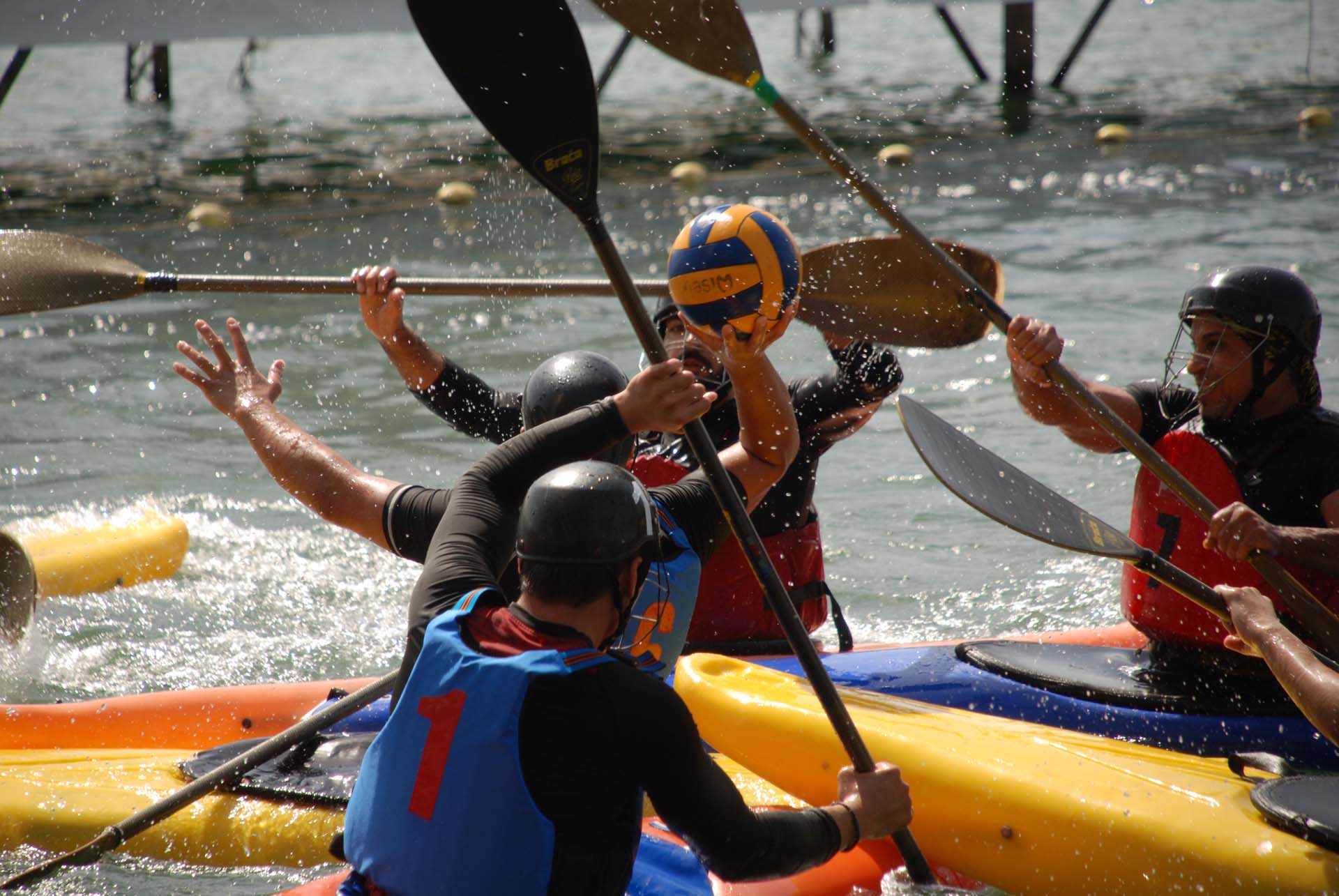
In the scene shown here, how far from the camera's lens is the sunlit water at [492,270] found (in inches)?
224

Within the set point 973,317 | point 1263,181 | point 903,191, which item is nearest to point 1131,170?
point 1263,181

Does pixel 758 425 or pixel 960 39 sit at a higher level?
pixel 758 425

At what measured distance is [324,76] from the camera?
2650 cm

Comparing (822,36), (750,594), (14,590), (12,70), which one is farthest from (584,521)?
(822,36)

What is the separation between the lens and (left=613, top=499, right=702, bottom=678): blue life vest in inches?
105

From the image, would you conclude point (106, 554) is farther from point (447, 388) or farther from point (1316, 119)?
point (1316, 119)

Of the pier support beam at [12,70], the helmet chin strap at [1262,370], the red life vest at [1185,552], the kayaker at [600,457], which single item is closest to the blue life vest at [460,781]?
the kayaker at [600,457]

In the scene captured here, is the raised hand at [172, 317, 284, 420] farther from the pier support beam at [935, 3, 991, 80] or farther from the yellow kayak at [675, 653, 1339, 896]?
the pier support beam at [935, 3, 991, 80]

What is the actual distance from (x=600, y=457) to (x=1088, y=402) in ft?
4.58

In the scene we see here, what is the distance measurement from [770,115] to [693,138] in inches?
87.5

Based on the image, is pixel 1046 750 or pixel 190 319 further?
pixel 190 319

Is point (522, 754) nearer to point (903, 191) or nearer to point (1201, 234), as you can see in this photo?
point (1201, 234)

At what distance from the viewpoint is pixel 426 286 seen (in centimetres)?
403

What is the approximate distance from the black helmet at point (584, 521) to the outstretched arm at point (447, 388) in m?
1.95
